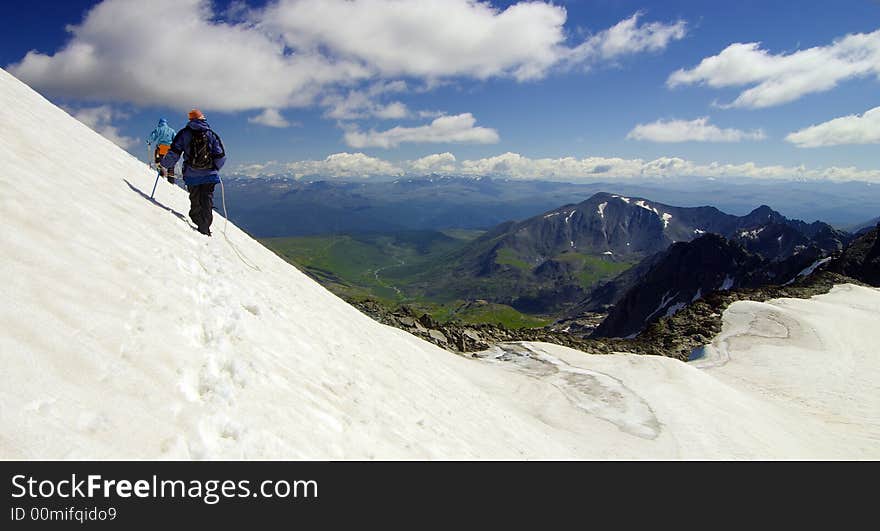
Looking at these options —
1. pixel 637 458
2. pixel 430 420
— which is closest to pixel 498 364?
pixel 637 458

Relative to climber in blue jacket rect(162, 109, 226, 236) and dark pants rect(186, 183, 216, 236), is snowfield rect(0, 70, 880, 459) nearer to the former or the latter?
dark pants rect(186, 183, 216, 236)

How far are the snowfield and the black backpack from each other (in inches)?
77.0

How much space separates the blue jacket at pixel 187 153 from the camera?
14703 mm

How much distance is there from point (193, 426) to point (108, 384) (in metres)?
1.17

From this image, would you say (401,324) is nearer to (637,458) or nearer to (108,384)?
(637,458)

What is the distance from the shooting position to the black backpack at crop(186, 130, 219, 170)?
48.6ft

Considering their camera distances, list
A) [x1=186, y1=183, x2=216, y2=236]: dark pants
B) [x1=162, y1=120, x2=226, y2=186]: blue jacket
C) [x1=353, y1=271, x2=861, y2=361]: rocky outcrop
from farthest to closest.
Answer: [x1=353, y1=271, x2=861, y2=361]: rocky outcrop, [x1=186, y1=183, x2=216, y2=236]: dark pants, [x1=162, y1=120, x2=226, y2=186]: blue jacket

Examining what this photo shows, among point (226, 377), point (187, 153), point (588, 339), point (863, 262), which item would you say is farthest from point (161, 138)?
point (863, 262)

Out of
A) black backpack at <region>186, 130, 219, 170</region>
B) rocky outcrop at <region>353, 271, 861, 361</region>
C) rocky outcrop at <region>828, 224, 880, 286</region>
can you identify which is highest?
black backpack at <region>186, 130, 219, 170</region>

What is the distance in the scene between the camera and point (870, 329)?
3694cm

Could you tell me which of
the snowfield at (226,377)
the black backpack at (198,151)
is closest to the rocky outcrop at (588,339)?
the snowfield at (226,377)

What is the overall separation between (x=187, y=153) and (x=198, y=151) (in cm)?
36

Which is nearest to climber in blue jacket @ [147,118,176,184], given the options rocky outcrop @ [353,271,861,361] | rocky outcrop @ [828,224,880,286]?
rocky outcrop @ [353,271,861,361]

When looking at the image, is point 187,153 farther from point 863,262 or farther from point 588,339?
point 863,262
